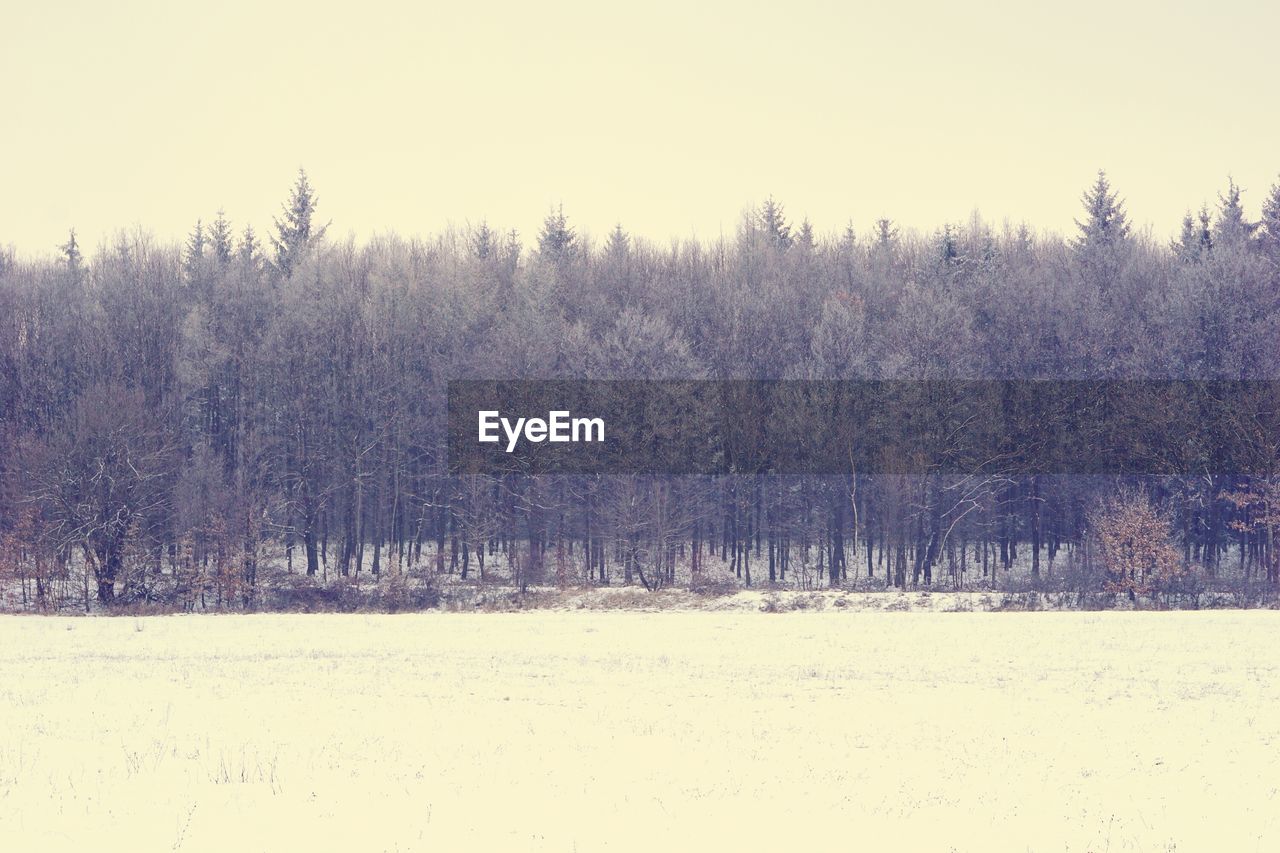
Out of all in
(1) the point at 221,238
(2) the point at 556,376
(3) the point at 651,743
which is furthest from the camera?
(1) the point at 221,238

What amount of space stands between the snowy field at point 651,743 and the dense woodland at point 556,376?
22.9m

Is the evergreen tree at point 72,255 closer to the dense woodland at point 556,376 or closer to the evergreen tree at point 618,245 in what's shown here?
the dense woodland at point 556,376

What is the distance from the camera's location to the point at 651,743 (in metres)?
19.5

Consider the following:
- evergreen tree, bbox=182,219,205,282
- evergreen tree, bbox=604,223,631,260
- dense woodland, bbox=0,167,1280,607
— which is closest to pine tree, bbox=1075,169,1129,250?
dense woodland, bbox=0,167,1280,607

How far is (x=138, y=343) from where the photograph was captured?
237 feet

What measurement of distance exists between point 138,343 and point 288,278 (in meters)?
11.9

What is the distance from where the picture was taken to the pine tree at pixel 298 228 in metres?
85.1

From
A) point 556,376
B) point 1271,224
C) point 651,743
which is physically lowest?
point 651,743

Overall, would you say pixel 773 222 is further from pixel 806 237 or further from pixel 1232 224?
pixel 1232 224

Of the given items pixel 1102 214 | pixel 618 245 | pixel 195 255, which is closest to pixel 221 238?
pixel 195 255

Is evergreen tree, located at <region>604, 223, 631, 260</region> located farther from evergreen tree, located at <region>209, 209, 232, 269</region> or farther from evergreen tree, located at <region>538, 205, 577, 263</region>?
evergreen tree, located at <region>209, 209, 232, 269</region>

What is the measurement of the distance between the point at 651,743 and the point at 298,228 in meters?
75.0

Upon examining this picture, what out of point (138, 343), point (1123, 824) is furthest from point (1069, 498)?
point (138, 343)

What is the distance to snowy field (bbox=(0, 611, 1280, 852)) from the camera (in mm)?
14453
